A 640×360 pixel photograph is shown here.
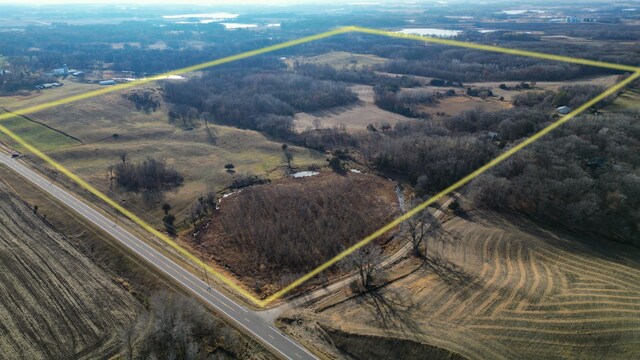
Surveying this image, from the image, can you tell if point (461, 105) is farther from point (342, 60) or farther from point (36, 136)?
point (36, 136)

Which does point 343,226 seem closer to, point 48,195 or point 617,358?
point 617,358

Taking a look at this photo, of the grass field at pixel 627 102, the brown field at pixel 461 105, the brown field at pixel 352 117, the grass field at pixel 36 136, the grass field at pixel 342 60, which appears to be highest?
the grass field at pixel 627 102

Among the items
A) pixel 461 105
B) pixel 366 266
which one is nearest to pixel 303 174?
pixel 366 266

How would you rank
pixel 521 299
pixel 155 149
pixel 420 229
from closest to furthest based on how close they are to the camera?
1. pixel 521 299
2. pixel 420 229
3. pixel 155 149

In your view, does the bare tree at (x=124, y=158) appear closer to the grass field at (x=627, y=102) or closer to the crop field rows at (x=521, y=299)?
the crop field rows at (x=521, y=299)

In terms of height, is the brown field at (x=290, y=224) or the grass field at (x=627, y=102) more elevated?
the grass field at (x=627, y=102)

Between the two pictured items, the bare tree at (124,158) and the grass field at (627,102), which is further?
the grass field at (627,102)

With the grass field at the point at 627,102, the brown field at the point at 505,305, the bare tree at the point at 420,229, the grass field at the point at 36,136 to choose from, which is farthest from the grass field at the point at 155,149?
the grass field at the point at 627,102
